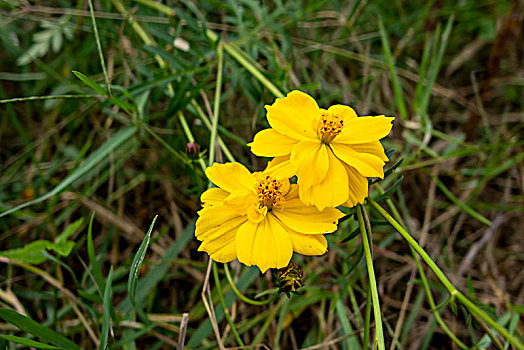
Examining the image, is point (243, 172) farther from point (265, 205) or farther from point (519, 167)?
point (519, 167)

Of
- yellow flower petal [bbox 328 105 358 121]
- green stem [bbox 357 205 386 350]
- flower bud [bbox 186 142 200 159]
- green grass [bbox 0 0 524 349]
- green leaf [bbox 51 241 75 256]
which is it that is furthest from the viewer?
green grass [bbox 0 0 524 349]

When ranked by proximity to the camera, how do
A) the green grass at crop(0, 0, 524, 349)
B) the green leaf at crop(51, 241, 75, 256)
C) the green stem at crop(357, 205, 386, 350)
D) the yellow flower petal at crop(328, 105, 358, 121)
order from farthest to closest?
the green grass at crop(0, 0, 524, 349)
the green leaf at crop(51, 241, 75, 256)
the yellow flower petal at crop(328, 105, 358, 121)
the green stem at crop(357, 205, 386, 350)

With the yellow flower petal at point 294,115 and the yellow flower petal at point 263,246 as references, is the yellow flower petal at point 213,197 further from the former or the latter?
the yellow flower petal at point 294,115

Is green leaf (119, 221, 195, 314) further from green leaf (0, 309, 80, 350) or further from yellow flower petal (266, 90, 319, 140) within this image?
yellow flower petal (266, 90, 319, 140)

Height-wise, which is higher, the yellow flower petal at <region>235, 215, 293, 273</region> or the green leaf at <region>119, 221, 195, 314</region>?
the yellow flower petal at <region>235, 215, 293, 273</region>

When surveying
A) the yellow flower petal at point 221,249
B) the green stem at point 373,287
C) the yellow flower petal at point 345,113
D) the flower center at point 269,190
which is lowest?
the green stem at point 373,287

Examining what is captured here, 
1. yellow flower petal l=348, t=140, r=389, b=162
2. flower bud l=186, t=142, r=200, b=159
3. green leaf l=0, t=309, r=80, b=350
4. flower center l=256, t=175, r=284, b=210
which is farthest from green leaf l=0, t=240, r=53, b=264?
yellow flower petal l=348, t=140, r=389, b=162

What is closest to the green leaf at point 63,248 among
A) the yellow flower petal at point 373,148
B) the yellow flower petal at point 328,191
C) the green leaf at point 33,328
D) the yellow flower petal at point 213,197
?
the green leaf at point 33,328

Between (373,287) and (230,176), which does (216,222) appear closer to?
(230,176)
